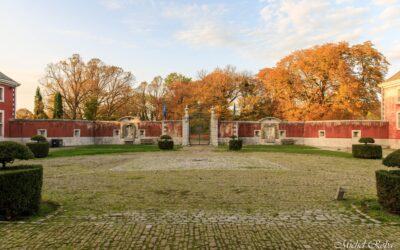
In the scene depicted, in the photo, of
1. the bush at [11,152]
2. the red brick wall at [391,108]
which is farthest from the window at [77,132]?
the red brick wall at [391,108]

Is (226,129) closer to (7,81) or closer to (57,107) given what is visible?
(57,107)

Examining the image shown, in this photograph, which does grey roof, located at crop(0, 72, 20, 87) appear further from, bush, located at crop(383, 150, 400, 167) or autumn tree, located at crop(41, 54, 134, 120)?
bush, located at crop(383, 150, 400, 167)

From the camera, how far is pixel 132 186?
31.5 ft

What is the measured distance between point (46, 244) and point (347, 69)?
120ft

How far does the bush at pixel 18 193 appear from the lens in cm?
593

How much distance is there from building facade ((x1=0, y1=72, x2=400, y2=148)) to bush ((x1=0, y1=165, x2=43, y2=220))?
26.4m

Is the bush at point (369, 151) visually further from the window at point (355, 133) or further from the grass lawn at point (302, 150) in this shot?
the window at point (355, 133)

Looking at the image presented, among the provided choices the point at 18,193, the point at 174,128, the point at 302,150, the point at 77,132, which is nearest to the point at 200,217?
the point at 18,193

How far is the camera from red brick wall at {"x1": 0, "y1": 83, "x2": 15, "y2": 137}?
91.1ft

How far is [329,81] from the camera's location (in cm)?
3528

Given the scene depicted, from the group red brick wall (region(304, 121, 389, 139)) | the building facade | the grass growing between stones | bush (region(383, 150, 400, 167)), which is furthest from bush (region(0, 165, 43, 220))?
red brick wall (region(304, 121, 389, 139))

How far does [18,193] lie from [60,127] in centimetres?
2975

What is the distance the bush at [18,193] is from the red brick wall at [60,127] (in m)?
27.9

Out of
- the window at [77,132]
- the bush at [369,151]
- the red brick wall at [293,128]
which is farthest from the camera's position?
the red brick wall at [293,128]
